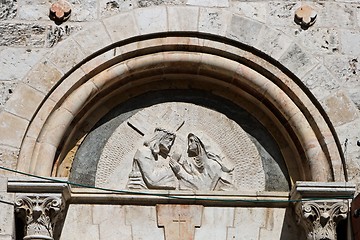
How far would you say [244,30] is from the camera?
794 centimetres

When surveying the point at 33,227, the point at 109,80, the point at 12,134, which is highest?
the point at 109,80

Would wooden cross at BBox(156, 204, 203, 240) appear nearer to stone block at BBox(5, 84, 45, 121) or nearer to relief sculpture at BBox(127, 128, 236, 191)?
relief sculpture at BBox(127, 128, 236, 191)

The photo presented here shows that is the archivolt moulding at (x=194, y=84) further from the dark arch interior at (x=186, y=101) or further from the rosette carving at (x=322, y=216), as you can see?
the rosette carving at (x=322, y=216)

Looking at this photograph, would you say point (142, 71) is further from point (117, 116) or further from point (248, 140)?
point (248, 140)

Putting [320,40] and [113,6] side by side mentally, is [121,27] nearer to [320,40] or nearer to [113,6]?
[113,6]

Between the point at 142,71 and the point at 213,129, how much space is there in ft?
2.84

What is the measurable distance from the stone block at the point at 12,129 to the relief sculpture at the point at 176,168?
1090 millimetres

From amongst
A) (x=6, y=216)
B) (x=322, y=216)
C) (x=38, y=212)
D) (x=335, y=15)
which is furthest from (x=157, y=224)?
(x=335, y=15)

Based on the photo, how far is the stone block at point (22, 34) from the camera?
7785 millimetres

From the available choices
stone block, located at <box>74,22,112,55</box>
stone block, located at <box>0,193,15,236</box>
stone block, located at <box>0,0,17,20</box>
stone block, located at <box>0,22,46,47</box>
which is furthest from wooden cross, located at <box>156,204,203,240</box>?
stone block, located at <box>0,0,17,20</box>

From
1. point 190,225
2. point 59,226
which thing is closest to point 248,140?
point 190,225

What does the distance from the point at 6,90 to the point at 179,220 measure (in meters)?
1.91

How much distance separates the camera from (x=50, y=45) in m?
7.80

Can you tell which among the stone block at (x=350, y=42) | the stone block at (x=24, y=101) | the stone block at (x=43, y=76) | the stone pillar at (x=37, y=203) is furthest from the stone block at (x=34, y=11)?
the stone block at (x=350, y=42)
